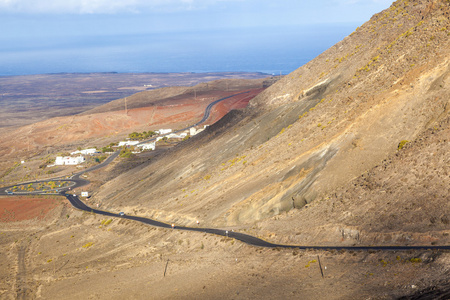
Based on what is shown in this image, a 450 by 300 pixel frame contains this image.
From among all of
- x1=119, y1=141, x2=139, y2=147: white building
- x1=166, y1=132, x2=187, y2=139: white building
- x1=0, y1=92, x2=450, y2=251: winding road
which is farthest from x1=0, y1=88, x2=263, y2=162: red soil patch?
x1=0, y1=92, x2=450, y2=251: winding road

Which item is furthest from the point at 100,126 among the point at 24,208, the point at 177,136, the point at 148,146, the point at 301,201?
the point at 301,201

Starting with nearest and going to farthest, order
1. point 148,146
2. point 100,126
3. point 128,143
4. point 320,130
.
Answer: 1. point 320,130
2. point 148,146
3. point 128,143
4. point 100,126

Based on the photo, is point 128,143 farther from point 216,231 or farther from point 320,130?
point 216,231

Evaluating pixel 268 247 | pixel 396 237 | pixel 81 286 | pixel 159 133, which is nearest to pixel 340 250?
pixel 396 237

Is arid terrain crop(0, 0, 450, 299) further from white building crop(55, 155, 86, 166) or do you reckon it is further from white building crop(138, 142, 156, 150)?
white building crop(138, 142, 156, 150)

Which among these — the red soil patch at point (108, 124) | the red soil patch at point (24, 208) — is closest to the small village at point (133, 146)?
the red soil patch at point (108, 124)

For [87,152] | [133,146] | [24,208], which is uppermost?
[133,146]

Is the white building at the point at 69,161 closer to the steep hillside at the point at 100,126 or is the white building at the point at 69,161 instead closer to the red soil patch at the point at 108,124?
the steep hillside at the point at 100,126
